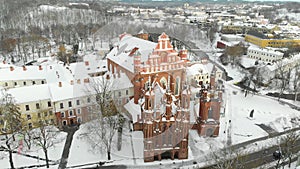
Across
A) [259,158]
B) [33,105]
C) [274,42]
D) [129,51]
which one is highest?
[129,51]

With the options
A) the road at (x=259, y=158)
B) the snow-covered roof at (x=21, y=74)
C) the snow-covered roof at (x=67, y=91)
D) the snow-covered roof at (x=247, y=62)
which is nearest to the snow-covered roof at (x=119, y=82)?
the snow-covered roof at (x=67, y=91)

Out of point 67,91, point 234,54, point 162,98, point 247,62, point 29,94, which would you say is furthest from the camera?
point 247,62

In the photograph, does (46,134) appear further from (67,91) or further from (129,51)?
(129,51)

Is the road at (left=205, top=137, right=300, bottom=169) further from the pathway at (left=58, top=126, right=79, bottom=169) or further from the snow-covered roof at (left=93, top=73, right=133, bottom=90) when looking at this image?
the snow-covered roof at (left=93, top=73, right=133, bottom=90)

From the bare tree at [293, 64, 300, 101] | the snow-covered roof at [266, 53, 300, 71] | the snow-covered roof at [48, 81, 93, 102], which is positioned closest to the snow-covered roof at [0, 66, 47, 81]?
the snow-covered roof at [48, 81, 93, 102]

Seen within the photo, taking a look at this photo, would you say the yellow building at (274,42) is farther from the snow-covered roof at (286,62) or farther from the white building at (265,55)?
the snow-covered roof at (286,62)

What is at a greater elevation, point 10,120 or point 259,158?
point 10,120

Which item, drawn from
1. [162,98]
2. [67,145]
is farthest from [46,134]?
[162,98]

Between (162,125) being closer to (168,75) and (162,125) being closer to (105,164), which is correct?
(105,164)

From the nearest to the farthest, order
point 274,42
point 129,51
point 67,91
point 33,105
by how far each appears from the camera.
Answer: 1. point 33,105
2. point 67,91
3. point 129,51
4. point 274,42
